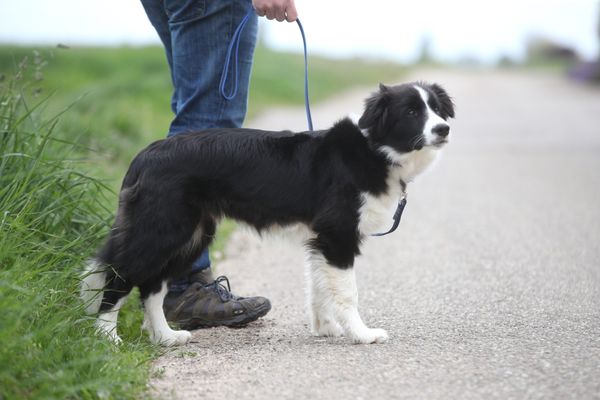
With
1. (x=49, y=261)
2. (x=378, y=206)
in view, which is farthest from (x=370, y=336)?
(x=49, y=261)

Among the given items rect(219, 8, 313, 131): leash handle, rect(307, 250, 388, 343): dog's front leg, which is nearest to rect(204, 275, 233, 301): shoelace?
rect(307, 250, 388, 343): dog's front leg

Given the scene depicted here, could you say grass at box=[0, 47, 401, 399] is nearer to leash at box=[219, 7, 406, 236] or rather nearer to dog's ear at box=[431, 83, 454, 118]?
leash at box=[219, 7, 406, 236]

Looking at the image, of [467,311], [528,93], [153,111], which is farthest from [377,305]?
[528,93]

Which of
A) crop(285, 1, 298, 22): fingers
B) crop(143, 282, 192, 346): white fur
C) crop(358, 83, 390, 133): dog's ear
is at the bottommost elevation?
crop(143, 282, 192, 346): white fur

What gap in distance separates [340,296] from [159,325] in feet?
2.94

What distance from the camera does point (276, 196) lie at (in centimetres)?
361

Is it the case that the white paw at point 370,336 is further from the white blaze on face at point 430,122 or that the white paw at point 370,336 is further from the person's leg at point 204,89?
the white blaze on face at point 430,122

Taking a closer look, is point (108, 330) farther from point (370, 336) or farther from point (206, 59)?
point (206, 59)

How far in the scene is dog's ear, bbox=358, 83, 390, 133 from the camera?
12.1 feet

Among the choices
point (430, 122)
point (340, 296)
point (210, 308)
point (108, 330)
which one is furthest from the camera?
point (210, 308)

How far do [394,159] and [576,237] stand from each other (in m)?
2.82

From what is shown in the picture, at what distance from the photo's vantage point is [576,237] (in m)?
5.87

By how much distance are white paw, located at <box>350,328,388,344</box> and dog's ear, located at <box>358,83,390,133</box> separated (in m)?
0.98

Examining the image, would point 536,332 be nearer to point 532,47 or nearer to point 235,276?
point 235,276
